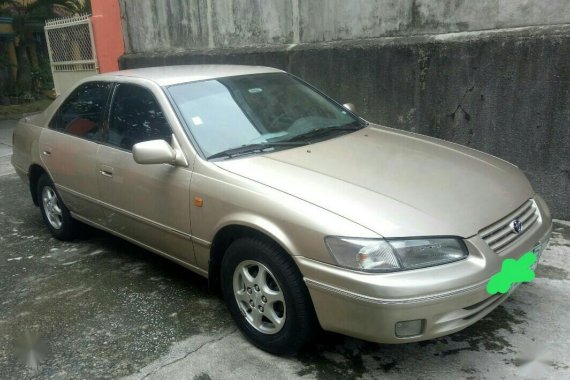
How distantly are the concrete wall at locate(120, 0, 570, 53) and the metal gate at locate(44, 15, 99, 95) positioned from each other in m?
0.76

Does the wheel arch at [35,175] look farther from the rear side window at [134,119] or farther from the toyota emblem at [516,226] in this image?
the toyota emblem at [516,226]

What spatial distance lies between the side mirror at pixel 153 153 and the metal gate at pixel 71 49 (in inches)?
287

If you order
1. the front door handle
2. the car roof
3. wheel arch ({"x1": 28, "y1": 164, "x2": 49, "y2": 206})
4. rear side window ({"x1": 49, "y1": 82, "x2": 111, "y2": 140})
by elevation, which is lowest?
wheel arch ({"x1": 28, "y1": 164, "x2": 49, "y2": 206})

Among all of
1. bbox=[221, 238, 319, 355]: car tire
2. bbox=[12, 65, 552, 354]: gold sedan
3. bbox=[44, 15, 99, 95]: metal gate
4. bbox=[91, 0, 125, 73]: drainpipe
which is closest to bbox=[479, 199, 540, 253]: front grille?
bbox=[12, 65, 552, 354]: gold sedan

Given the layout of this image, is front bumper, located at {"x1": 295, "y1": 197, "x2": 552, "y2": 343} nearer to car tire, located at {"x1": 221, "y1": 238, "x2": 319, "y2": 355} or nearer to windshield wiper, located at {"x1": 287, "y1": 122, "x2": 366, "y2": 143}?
car tire, located at {"x1": 221, "y1": 238, "x2": 319, "y2": 355}

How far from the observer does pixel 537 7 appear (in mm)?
4664

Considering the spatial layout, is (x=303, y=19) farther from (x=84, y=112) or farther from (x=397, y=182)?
(x=397, y=182)

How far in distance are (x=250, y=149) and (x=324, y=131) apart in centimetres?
67

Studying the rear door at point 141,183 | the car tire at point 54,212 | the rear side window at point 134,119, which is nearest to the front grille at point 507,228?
the rear door at point 141,183

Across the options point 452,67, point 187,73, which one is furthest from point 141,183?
point 452,67

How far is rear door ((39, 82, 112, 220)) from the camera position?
13.6 ft

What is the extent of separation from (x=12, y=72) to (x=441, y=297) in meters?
16.2

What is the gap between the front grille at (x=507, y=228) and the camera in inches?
104

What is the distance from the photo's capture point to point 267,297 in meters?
2.87
